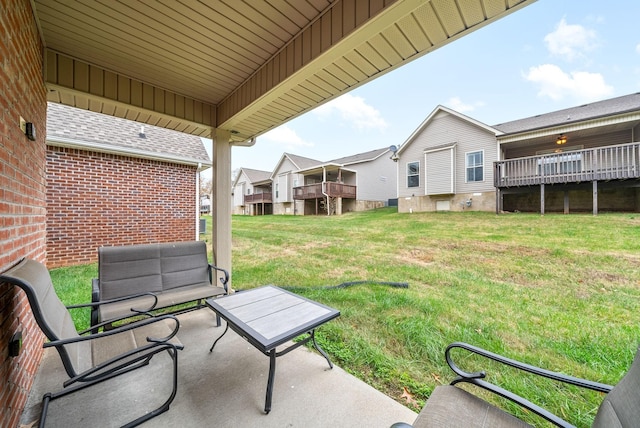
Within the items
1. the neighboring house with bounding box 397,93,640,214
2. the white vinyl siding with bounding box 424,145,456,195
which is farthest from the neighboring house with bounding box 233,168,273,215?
the white vinyl siding with bounding box 424,145,456,195

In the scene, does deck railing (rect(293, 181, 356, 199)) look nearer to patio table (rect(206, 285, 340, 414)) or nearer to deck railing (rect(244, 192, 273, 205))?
Result: deck railing (rect(244, 192, 273, 205))

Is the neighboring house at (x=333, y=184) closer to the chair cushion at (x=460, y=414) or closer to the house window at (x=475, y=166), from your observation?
the house window at (x=475, y=166)

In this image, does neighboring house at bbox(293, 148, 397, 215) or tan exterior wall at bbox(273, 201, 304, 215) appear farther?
tan exterior wall at bbox(273, 201, 304, 215)

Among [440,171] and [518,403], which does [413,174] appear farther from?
[518,403]

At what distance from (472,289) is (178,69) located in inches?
204

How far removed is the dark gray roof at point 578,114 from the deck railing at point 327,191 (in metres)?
9.55

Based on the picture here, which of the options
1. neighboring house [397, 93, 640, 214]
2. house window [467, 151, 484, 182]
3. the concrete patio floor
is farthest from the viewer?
house window [467, 151, 484, 182]

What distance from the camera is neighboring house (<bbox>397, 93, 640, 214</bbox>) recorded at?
913cm

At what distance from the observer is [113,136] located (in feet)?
20.3

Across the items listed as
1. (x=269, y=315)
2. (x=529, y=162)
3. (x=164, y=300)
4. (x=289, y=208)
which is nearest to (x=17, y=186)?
(x=164, y=300)

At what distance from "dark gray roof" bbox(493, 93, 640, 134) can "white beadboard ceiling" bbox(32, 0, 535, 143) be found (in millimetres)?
12059

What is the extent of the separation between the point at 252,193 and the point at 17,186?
25085 mm

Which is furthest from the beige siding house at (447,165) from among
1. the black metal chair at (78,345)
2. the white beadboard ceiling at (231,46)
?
the black metal chair at (78,345)

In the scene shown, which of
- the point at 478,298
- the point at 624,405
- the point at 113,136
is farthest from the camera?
the point at 113,136
